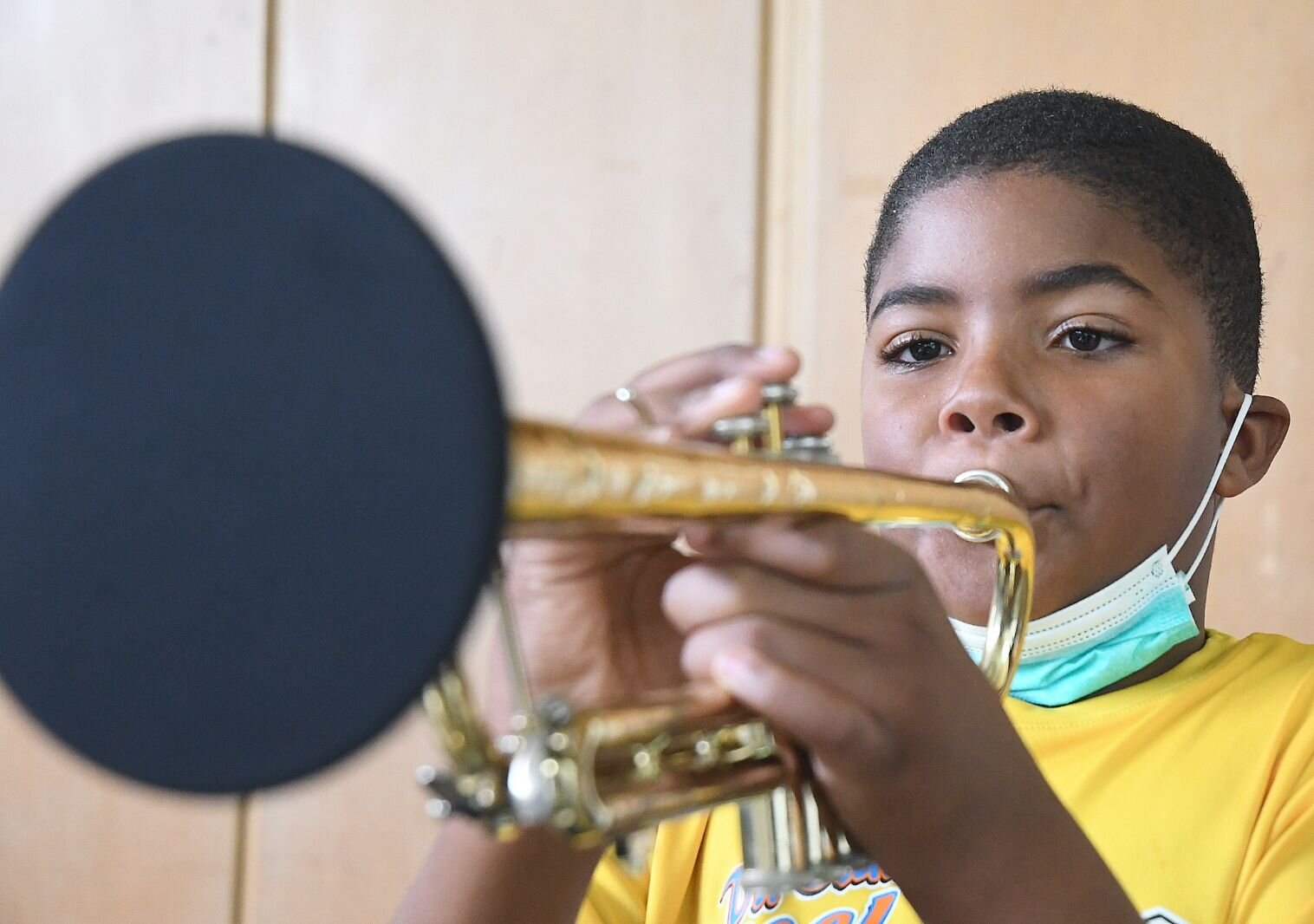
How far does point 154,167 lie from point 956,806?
0.35 m

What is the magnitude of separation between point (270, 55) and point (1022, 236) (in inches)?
44.5

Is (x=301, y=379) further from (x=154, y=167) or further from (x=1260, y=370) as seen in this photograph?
(x=1260, y=370)

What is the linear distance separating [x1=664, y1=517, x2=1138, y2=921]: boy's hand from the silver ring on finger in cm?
7

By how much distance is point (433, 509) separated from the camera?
29cm

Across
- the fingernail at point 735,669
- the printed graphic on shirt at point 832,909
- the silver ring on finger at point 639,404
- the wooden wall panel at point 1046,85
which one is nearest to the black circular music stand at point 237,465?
the fingernail at point 735,669

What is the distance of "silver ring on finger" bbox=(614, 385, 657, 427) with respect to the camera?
53cm

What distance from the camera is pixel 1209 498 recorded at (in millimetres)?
888

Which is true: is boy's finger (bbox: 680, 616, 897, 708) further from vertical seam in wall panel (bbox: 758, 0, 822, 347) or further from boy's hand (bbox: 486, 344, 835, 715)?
vertical seam in wall panel (bbox: 758, 0, 822, 347)

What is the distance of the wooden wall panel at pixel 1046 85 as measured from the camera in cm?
129

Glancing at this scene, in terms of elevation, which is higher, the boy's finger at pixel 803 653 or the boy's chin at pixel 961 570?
the boy's finger at pixel 803 653

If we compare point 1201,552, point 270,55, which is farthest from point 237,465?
point 270,55

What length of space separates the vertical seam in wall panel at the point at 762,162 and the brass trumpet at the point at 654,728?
1.00 meters

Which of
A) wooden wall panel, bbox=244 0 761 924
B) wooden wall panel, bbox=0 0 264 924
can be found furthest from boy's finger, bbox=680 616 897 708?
wooden wall panel, bbox=0 0 264 924

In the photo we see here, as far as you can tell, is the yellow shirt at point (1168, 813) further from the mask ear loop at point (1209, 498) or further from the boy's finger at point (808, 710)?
the boy's finger at point (808, 710)
